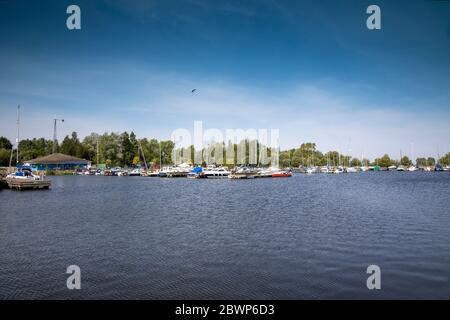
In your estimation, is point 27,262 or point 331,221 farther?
point 331,221

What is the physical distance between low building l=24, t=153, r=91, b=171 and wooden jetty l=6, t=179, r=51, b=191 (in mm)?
79933

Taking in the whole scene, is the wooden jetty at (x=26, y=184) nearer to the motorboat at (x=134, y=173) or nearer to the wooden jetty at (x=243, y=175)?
the wooden jetty at (x=243, y=175)

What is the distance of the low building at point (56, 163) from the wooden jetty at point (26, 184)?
7993 centimetres

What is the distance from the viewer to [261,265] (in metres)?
17.9

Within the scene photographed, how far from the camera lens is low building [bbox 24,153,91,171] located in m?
140

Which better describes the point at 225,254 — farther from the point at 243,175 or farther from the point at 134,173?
Result: the point at 134,173

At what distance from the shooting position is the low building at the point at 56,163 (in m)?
140
